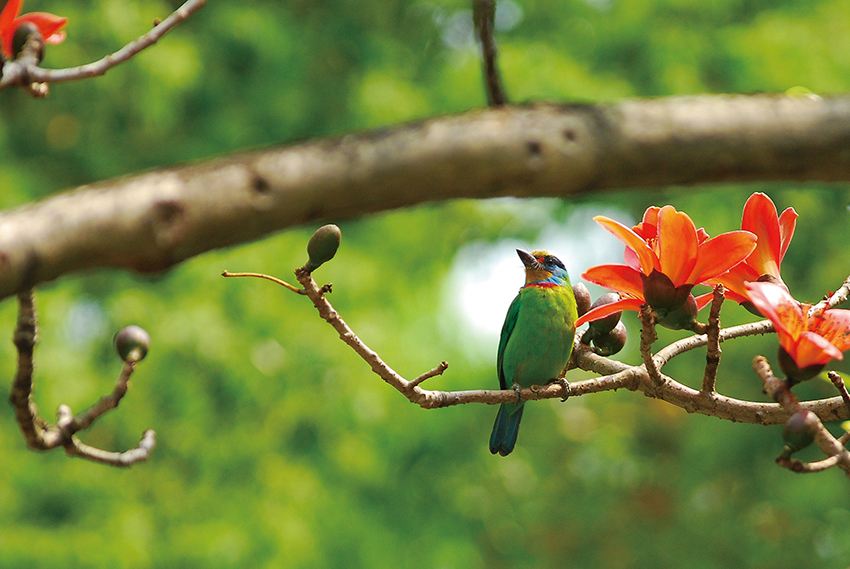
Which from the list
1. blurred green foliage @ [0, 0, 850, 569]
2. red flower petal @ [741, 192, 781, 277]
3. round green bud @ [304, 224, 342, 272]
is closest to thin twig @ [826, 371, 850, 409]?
red flower petal @ [741, 192, 781, 277]

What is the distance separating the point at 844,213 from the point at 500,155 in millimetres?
3687

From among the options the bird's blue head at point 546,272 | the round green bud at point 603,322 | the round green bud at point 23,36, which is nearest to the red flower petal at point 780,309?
the round green bud at point 603,322

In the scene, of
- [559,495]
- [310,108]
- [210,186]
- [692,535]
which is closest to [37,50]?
[210,186]

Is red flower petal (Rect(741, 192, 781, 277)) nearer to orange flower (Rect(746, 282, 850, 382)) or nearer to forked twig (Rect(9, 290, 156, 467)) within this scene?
orange flower (Rect(746, 282, 850, 382))

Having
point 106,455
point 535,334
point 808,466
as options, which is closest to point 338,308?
point 535,334

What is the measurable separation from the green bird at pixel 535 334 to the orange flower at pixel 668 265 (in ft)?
2.09

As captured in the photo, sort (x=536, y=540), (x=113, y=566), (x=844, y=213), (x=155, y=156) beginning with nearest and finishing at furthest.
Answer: (x=113, y=566) → (x=844, y=213) → (x=155, y=156) → (x=536, y=540)

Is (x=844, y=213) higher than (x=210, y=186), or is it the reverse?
(x=210, y=186)

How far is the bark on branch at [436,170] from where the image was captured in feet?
6.47

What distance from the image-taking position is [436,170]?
7.31ft

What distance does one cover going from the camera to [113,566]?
3701 mm

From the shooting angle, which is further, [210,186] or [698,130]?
[698,130]

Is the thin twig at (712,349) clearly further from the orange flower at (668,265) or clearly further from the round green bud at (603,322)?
the round green bud at (603,322)

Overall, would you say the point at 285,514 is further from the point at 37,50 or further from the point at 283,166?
the point at 37,50
